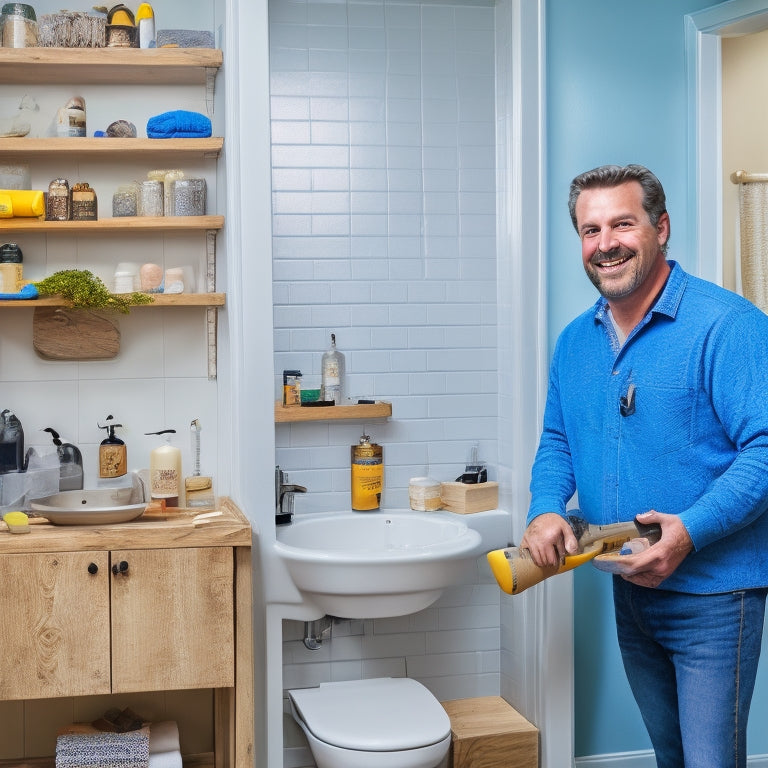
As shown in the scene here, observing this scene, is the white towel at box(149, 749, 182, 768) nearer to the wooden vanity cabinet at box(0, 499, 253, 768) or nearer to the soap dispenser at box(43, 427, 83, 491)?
the wooden vanity cabinet at box(0, 499, 253, 768)

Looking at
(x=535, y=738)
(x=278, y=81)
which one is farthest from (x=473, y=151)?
(x=535, y=738)

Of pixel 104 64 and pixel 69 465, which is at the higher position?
pixel 104 64

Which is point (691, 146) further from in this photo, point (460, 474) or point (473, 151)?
point (460, 474)

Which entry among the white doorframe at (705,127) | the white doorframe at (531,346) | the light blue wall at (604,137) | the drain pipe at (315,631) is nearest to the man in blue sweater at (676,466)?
the white doorframe at (531,346)

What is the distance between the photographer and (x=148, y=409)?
330 cm

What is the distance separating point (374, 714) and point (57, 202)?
6.15 ft

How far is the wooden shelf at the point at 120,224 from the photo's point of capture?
3047 millimetres

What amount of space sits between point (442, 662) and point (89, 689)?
1281mm

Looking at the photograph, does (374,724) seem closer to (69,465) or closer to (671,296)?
(69,465)

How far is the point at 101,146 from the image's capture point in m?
3.07

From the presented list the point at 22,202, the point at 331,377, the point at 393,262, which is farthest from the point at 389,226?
the point at 22,202

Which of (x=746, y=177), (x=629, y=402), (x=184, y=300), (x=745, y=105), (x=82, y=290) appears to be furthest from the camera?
(x=745, y=105)

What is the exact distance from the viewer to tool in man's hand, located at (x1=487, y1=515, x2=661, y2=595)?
2096mm

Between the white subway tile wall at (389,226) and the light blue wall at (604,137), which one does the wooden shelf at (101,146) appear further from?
the light blue wall at (604,137)
